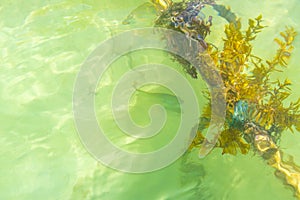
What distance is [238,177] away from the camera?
3.25 m

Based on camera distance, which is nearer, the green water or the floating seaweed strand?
the floating seaweed strand

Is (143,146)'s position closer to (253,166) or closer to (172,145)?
(172,145)

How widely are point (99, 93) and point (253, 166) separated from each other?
185cm

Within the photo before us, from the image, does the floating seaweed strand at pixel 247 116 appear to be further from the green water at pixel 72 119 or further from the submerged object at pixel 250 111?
the green water at pixel 72 119

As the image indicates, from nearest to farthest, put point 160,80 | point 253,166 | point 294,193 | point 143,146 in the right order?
point 294,193 → point 253,166 → point 143,146 → point 160,80

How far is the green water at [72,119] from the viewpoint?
3.24 m

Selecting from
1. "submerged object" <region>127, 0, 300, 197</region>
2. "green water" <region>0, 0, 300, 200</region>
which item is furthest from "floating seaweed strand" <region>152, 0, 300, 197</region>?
"green water" <region>0, 0, 300, 200</region>

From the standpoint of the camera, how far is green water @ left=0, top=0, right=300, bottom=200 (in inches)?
128

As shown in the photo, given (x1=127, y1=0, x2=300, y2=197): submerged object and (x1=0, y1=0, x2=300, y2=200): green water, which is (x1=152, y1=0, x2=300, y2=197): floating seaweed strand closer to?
(x1=127, y1=0, x2=300, y2=197): submerged object

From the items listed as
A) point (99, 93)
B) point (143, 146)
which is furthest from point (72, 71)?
point (143, 146)

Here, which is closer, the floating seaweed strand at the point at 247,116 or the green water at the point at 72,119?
the floating seaweed strand at the point at 247,116

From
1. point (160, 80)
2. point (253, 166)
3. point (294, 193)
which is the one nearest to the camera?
point (294, 193)

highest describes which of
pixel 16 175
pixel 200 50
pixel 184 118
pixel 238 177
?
pixel 200 50

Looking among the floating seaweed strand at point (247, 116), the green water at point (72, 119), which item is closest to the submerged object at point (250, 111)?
the floating seaweed strand at point (247, 116)
